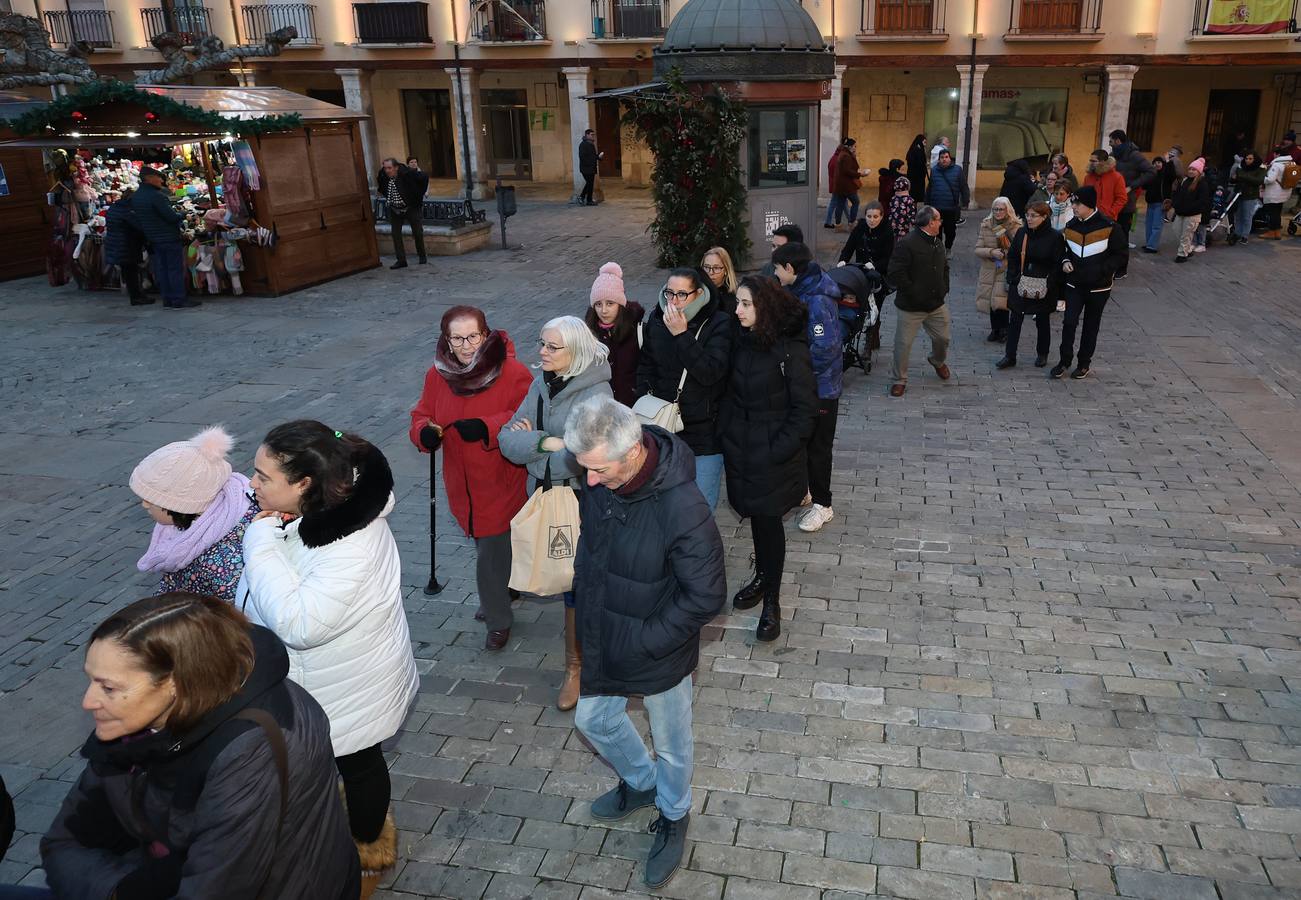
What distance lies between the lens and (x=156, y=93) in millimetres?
13250

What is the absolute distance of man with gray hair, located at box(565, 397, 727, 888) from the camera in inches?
126

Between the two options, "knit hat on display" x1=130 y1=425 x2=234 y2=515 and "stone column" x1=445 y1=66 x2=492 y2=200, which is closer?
"knit hat on display" x1=130 y1=425 x2=234 y2=515

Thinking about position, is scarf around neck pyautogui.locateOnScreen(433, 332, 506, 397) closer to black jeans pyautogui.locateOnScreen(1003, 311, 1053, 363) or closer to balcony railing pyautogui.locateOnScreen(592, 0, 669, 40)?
black jeans pyautogui.locateOnScreen(1003, 311, 1053, 363)

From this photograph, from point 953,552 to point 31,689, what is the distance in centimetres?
511

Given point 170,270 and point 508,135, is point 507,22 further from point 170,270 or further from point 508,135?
point 170,270

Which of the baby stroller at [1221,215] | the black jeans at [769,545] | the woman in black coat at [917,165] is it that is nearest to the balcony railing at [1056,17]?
the baby stroller at [1221,215]

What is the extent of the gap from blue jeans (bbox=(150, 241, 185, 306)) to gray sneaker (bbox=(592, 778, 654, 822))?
472 inches

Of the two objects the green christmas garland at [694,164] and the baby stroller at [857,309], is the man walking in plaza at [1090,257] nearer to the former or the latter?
the baby stroller at [857,309]

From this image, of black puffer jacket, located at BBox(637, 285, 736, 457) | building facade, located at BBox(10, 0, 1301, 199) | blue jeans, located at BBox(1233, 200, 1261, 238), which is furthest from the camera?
building facade, located at BBox(10, 0, 1301, 199)

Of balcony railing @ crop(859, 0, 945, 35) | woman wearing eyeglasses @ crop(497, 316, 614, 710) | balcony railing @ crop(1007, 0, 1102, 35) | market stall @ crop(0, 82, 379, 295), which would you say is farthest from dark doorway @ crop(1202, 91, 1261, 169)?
woman wearing eyeglasses @ crop(497, 316, 614, 710)

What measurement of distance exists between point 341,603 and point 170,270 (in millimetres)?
12209

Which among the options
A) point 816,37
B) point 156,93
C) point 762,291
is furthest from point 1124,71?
point 762,291

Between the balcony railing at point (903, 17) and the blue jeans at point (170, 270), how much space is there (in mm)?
17272

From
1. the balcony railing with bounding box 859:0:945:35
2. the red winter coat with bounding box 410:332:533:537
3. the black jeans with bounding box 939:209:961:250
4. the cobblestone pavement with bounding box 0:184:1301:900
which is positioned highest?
the balcony railing with bounding box 859:0:945:35
